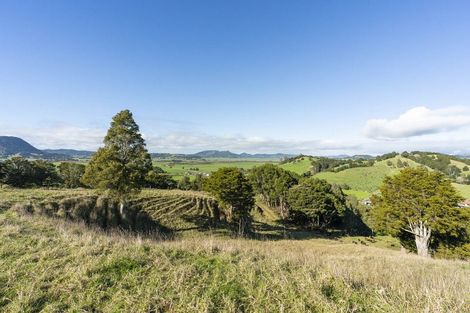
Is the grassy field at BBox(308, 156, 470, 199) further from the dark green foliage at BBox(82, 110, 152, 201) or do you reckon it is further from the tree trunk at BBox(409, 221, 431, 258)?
the dark green foliage at BBox(82, 110, 152, 201)

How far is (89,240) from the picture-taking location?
23.4 feet

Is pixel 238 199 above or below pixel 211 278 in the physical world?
below

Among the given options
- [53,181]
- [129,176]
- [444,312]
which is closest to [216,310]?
[444,312]

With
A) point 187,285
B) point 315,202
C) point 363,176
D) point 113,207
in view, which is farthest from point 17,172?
point 363,176

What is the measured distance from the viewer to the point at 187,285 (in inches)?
191

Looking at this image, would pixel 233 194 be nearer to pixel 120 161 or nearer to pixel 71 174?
pixel 120 161

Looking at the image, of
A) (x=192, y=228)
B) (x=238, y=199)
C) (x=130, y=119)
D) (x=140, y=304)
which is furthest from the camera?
(x=238, y=199)

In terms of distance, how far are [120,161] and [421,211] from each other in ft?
102

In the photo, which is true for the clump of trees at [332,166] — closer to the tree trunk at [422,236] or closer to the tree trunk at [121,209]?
the tree trunk at [422,236]

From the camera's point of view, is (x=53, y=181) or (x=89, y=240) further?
(x=53, y=181)

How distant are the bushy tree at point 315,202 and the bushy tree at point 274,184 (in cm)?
395

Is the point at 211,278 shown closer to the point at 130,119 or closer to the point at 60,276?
the point at 60,276

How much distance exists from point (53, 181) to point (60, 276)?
6896 cm

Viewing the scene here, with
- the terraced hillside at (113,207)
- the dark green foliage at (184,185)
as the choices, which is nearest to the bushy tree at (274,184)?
the terraced hillside at (113,207)
